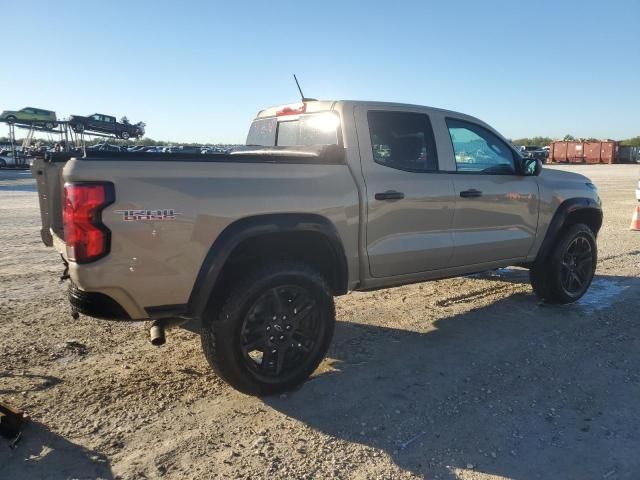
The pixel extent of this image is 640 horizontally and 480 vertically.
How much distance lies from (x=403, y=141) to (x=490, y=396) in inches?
81.5

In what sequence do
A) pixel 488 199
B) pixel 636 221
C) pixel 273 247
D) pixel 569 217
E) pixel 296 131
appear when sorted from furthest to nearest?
pixel 636 221 < pixel 569 217 < pixel 488 199 < pixel 296 131 < pixel 273 247

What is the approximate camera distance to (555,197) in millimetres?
5309

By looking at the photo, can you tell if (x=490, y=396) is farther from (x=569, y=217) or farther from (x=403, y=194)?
(x=569, y=217)

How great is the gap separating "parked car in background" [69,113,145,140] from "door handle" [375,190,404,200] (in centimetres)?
3016

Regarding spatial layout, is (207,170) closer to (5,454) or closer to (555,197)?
(5,454)

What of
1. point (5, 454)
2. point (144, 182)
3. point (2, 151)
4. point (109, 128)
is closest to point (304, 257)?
point (144, 182)

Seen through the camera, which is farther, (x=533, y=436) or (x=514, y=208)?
(x=514, y=208)

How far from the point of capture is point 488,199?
186 inches

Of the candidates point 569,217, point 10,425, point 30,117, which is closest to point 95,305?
point 10,425

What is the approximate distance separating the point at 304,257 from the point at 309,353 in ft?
2.26

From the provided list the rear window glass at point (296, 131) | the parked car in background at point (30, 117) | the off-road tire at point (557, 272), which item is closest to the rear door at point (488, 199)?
the off-road tire at point (557, 272)

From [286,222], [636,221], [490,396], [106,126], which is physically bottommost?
[490,396]

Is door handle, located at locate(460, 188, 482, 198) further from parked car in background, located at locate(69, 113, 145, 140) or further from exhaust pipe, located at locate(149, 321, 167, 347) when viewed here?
parked car in background, located at locate(69, 113, 145, 140)

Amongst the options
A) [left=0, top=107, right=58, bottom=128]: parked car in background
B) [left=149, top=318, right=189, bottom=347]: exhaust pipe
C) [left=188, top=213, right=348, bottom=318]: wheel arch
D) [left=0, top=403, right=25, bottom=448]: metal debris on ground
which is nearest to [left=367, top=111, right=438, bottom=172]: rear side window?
[left=188, top=213, right=348, bottom=318]: wheel arch
